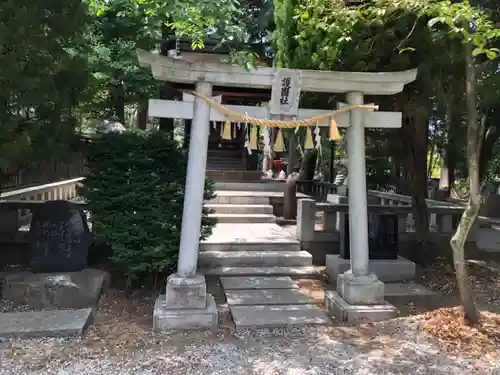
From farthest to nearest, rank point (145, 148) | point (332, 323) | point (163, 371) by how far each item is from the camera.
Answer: point (145, 148) → point (332, 323) → point (163, 371)

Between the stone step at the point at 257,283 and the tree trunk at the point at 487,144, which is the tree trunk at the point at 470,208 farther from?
the tree trunk at the point at 487,144

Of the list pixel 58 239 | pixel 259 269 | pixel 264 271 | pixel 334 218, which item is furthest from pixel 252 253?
pixel 58 239

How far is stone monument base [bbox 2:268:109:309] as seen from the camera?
5.63 m

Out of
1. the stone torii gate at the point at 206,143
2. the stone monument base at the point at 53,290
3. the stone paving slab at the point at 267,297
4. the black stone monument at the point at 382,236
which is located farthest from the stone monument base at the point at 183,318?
the black stone monument at the point at 382,236

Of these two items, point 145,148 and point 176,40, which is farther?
point 176,40

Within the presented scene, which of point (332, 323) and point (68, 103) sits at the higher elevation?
point (68, 103)

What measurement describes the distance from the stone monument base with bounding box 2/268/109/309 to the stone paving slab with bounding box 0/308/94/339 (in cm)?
48

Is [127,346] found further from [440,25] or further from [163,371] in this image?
[440,25]

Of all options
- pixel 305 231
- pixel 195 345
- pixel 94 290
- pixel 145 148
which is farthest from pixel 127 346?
pixel 305 231

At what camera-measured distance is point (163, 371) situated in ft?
12.9

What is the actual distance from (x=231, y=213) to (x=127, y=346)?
19.3 ft

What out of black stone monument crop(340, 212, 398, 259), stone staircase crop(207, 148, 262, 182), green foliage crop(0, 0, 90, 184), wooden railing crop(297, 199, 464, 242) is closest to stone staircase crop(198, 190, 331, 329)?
wooden railing crop(297, 199, 464, 242)

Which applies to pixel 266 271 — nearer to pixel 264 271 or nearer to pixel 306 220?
pixel 264 271

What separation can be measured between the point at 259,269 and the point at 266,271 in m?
0.14
